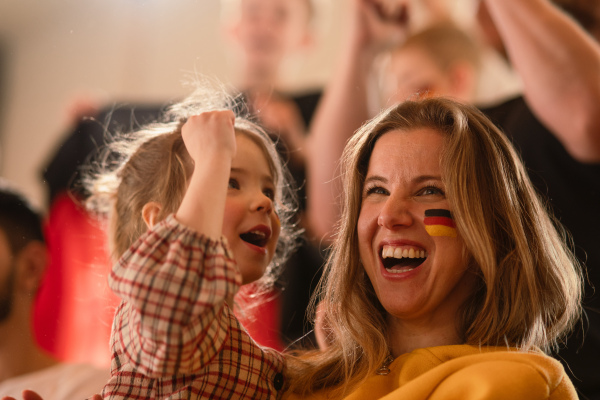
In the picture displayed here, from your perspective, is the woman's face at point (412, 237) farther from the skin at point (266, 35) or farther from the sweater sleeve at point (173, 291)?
the skin at point (266, 35)

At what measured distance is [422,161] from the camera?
0.78 m

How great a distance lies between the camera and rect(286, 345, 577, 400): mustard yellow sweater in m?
0.62

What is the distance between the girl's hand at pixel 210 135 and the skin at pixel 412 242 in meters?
0.20

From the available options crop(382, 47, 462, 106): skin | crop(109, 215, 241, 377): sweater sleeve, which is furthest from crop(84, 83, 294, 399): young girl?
crop(382, 47, 462, 106): skin

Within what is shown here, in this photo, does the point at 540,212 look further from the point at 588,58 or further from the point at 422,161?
the point at 588,58

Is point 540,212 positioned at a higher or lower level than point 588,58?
lower

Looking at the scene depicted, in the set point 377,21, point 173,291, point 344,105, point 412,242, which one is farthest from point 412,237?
point 377,21

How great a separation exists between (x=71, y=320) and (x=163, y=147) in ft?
1.18

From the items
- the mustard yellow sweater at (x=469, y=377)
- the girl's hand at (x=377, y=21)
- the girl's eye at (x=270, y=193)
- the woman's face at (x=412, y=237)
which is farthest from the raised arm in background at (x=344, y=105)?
the mustard yellow sweater at (x=469, y=377)

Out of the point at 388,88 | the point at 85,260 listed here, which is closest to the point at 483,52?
Result: the point at 388,88

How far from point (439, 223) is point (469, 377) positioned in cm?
19

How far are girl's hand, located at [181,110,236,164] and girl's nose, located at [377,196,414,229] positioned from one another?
20 centimetres

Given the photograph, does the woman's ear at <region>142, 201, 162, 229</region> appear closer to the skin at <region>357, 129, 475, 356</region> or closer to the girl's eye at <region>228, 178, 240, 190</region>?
the girl's eye at <region>228, 178, 240, 190</region>

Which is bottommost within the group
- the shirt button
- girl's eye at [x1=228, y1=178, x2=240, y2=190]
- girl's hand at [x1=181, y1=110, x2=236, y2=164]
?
the shirt button
